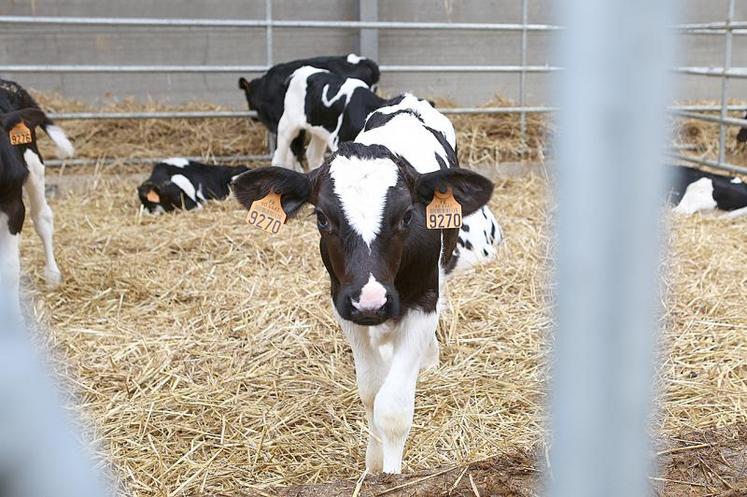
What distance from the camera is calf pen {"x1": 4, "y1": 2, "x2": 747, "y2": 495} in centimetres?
328

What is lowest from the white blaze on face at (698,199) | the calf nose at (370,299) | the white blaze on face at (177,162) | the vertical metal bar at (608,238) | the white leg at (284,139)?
the white blaze on face at (698,199)

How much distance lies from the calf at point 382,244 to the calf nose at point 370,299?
1.3 inches

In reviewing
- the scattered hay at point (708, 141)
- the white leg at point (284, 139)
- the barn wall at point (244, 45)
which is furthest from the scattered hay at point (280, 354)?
the barn wall at point (244, 45)

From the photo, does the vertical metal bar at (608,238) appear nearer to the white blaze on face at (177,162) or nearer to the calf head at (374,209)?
the calf head at (374,209)

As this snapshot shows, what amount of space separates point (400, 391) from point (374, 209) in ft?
2.16

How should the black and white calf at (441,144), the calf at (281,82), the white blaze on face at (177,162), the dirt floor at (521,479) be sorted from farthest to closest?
the calf at (281,82)
the white blaze on face at (177,162)
the black and white calf at (441,144)
the dirt floor at (521,479)

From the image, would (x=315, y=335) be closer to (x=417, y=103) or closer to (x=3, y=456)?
(x=417, y=103)

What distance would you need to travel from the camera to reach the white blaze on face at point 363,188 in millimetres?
3113

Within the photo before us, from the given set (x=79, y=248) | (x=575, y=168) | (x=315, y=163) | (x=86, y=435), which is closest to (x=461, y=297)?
(x=86, y=435)

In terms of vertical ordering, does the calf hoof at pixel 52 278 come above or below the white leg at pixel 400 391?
below

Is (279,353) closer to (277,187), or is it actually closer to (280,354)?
(280,354)

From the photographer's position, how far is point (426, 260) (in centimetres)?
336

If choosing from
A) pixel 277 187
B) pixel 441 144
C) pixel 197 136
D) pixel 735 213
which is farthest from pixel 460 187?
pixel 197 136

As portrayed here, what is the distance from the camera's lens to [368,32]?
1095cm
